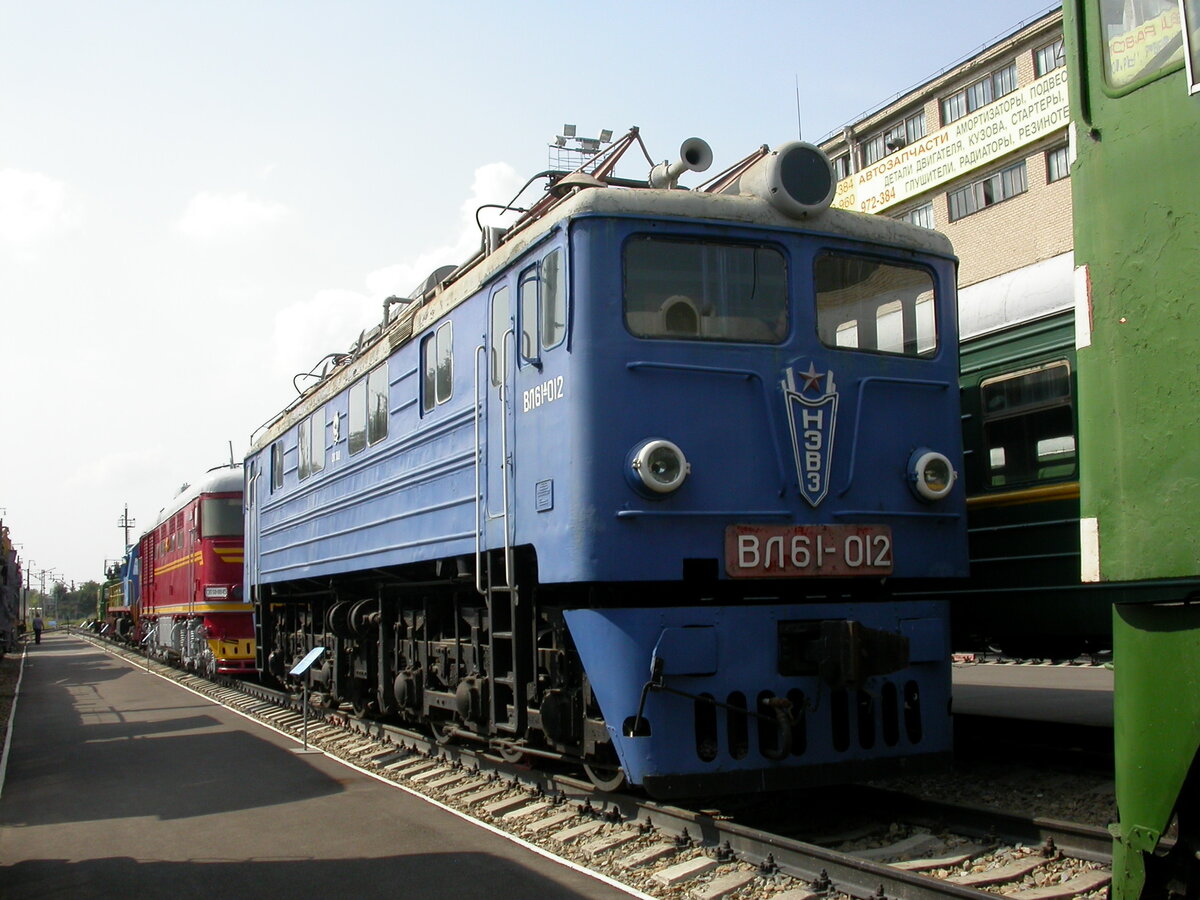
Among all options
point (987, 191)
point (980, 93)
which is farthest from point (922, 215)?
point (980, 93)

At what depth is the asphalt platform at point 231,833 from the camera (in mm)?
6070

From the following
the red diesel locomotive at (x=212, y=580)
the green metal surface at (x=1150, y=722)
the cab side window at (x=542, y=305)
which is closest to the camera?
the green metal surface at (x=1150, y=722)

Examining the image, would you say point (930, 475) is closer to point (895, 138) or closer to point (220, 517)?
point (220, 517)

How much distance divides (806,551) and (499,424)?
219 cm

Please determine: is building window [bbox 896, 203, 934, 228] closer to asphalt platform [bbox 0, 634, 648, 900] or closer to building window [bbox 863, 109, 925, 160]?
building window [bbox 863, 109, 925, 160]

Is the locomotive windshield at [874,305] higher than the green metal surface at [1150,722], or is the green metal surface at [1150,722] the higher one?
the locomotive windshield at [874,305]

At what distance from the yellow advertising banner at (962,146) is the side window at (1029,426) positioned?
22358mm

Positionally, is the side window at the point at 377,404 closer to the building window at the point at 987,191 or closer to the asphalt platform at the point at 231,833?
the asphalt platform at the point at 231,833

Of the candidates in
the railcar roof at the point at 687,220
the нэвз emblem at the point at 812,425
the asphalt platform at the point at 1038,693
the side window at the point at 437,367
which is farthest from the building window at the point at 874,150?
the нэвз emblem at the point at 812,425

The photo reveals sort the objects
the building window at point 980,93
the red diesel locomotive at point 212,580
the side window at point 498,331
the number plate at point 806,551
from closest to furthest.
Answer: the number plate at point 806,551, the side window at point 498,331, the red diesel locomotive at point 212,580, the building window at point 980,93

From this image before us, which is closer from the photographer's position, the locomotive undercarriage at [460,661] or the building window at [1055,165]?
the locomotive undercarriage at [460,661]

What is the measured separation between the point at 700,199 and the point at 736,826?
3.51 meters

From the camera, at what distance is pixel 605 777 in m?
7.27

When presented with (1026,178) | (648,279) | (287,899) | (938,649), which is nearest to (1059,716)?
(938,649)
